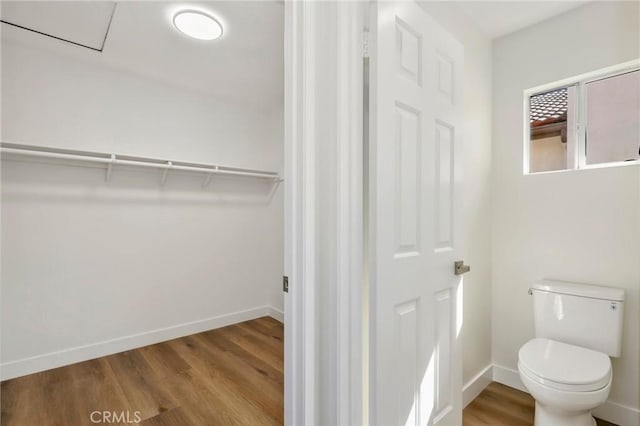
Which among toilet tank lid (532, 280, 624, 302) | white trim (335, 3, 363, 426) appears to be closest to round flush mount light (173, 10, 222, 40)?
white trim (335, 3, 363, 426)

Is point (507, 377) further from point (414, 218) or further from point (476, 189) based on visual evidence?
point (414, 218)

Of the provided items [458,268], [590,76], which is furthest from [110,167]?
[590,76]

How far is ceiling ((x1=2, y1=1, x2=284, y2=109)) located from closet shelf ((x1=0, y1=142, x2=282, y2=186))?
719 mm

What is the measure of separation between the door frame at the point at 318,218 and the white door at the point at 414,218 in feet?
0.23

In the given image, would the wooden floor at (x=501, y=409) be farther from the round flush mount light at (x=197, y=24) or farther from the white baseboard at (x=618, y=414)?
the round flush mount light at (x=197, y=24)

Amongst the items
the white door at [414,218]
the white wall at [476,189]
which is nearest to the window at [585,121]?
the white wall at [476,189]

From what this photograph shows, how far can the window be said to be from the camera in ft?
5.46

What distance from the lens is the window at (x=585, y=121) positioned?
167 centimetres

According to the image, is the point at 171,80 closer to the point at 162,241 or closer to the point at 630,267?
the point at 162,241

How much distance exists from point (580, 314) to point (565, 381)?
0.50 metres

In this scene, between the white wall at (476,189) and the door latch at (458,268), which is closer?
the door latch at (458,268)

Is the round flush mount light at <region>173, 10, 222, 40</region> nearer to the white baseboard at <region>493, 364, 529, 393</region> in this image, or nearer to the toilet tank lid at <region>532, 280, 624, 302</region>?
the toilet tank lid at <region>532, 280, 624, 302</region>

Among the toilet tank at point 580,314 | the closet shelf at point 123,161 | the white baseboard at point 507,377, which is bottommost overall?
the white baseboard at point 507,377

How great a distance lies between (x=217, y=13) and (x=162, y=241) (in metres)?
1.87
